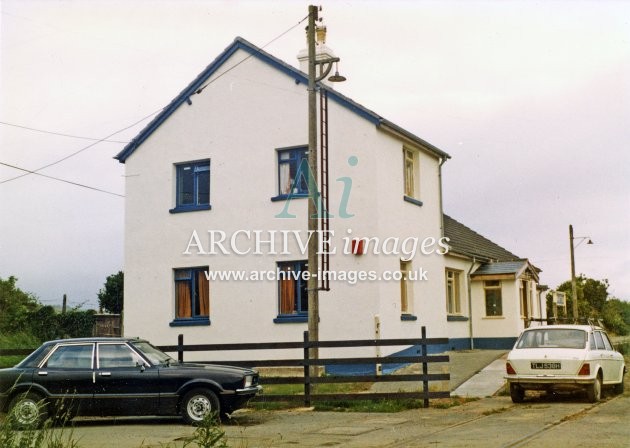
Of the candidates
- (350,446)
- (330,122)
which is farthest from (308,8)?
(350,446)

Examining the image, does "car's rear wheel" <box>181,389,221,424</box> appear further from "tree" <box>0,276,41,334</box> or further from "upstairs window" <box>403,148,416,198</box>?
"tree" <box>0,276,41,334</box>

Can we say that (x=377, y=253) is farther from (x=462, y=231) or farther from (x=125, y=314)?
(x=462, y=231)

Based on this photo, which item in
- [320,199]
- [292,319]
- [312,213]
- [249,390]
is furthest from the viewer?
[292,319]

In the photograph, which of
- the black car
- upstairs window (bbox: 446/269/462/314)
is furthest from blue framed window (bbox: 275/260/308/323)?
the black car

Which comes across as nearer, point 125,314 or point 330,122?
point 330,122

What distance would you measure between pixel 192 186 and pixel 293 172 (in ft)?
11.7

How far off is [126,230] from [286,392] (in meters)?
9.28

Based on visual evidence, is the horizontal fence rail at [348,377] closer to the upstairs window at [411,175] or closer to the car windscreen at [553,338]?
the car windscreen at [553,338]

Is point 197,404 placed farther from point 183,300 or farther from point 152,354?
point 183,300

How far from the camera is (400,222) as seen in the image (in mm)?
23031

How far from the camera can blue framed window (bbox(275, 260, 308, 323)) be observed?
2220cm

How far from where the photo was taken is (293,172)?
74.2 ft

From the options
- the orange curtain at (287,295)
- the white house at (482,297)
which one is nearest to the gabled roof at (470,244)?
the white house at (482,297)

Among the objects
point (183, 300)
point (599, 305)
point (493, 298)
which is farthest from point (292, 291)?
point (599, 305)
